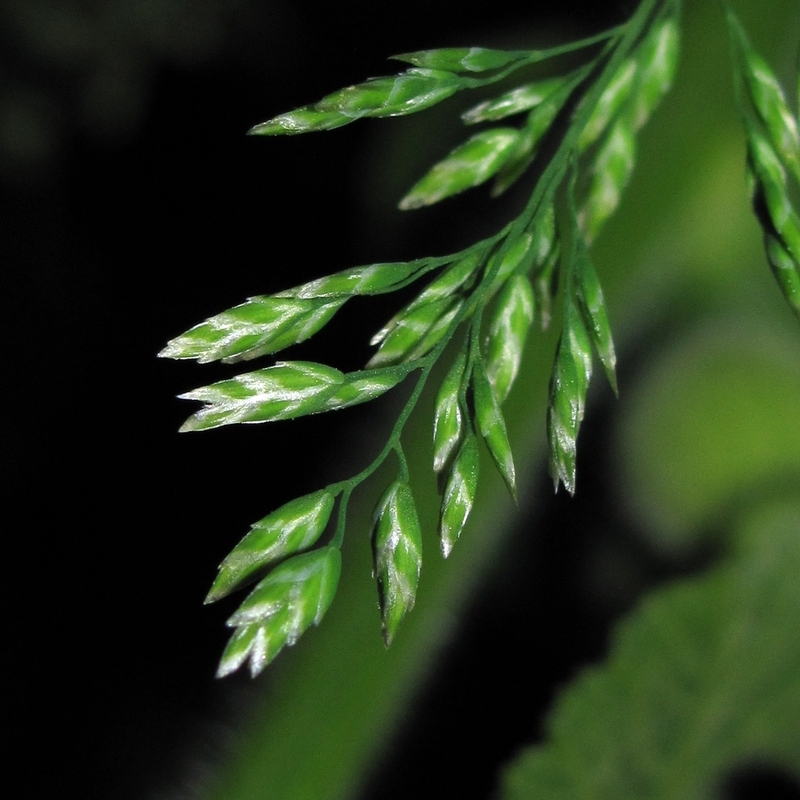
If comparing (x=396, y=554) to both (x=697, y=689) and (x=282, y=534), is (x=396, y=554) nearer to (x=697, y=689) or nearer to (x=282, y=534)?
(x=282, y=534)

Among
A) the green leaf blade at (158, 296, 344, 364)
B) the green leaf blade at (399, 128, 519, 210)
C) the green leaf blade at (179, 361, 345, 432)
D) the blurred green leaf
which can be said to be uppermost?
the green leaf blade at (399, 128, 519, 210)

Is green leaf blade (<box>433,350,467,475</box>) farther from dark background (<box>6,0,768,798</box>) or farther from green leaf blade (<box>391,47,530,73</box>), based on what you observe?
dark background (<box>6,0,768,798</box>)

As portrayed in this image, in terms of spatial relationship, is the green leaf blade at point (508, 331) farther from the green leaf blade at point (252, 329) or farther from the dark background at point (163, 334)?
the dark background at point (163, 334)

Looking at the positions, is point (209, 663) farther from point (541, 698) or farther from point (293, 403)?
point (293, 403)

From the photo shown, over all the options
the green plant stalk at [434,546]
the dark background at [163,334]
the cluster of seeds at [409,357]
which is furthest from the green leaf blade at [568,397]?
the dark background at [163,334]

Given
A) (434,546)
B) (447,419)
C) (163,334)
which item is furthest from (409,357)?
(163,334)

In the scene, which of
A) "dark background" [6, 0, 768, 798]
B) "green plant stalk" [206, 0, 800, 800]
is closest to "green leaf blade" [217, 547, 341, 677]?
"green plant stalk" [206, 0, 800, 800]
